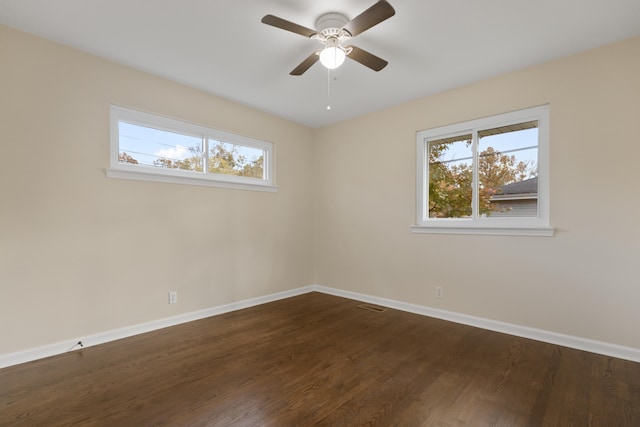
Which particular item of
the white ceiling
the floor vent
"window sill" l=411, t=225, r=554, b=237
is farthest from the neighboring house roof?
the floor vent

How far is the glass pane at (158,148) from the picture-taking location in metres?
Result: 3.05

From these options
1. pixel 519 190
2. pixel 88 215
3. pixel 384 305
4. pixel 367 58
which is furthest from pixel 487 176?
pixel 88 215

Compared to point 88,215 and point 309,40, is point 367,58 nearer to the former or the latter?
point 309,40

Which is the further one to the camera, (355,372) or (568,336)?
(568,336)

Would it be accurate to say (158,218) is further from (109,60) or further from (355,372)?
(355,372)

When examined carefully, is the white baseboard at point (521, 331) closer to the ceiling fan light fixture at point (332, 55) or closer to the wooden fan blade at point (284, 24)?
the ceiling fan light fixture at point (332, 55)

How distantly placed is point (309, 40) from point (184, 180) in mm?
1994

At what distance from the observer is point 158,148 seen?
3285mm

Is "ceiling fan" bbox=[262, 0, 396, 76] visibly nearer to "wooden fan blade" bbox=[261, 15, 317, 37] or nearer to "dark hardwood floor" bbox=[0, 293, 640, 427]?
"wooden fan blade" bbox=[261, 15, 317, 37]

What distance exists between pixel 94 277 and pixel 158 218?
775mm

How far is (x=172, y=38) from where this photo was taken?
253 cm

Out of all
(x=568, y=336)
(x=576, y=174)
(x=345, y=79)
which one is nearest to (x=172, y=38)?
(x=345, y=79)

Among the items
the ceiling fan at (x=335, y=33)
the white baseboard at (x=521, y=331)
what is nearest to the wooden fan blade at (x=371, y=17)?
the ceiling fan at (x=335, y=33)

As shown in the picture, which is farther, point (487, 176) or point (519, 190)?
point (487, 176)
